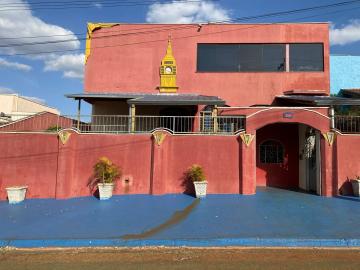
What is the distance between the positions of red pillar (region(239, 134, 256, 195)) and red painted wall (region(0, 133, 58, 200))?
7414 millimetres

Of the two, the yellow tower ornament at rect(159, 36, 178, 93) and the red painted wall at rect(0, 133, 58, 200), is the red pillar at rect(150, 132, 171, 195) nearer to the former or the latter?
the red painted wall at rect(0, 133, 58, 200)

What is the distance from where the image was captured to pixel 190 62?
60.3 ft

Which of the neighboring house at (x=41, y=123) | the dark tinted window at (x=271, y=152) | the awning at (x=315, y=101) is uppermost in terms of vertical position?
the awning at (x=315, y=101)

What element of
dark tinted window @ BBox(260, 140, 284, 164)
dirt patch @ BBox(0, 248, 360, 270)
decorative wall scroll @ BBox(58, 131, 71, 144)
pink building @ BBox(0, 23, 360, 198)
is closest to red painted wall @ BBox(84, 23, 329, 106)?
pink building @ BBox(0, 23, 360, 198)

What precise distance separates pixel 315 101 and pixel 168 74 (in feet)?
25.1

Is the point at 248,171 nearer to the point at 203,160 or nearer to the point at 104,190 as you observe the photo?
the point at 203,160

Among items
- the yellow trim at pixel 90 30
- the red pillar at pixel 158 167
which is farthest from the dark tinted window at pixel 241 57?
the red pillar at pixel 158 167

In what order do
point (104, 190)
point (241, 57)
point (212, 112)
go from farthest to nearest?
point (241, 57) → point (212, 112) → point (104, 190)

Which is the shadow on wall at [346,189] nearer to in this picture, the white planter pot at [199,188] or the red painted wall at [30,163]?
the white planter pot at [199,188]

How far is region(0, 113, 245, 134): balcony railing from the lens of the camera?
14.3 m

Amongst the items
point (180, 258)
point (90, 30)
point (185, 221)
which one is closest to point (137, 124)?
point (90, 30)

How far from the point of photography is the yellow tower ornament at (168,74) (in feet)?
59.8

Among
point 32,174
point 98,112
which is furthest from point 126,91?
point 32,174

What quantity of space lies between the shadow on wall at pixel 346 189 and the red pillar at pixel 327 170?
1.22 feet
